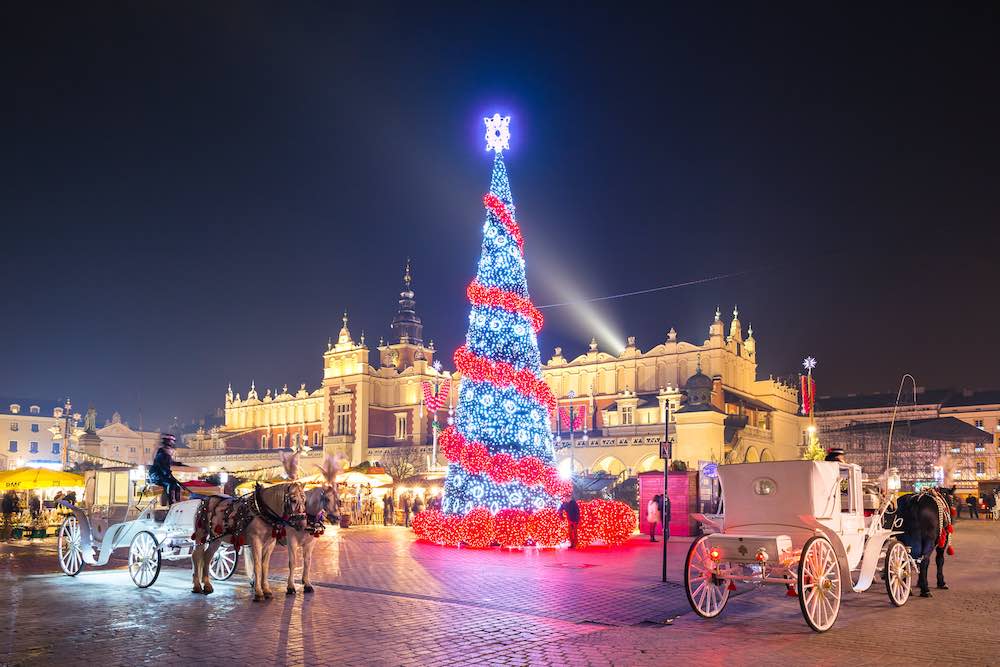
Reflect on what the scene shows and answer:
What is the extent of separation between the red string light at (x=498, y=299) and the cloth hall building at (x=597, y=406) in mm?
27243

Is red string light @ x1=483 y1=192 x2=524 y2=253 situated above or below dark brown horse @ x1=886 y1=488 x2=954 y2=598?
above

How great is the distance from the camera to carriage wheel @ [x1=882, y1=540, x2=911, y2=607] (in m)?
10.6

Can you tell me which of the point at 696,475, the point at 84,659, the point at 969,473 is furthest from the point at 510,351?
the point at 969,473

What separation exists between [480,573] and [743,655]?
23.1 ft

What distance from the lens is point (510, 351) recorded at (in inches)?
798

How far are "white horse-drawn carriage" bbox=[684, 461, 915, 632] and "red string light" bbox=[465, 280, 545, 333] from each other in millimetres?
10650

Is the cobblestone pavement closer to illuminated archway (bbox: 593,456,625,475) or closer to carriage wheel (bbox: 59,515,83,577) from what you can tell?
carriage wheel (bbox: 59,515,83,577)

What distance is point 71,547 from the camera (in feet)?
44.7

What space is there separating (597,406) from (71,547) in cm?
6320

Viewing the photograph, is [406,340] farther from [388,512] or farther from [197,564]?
[197,564]

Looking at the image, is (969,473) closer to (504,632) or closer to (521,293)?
(521,293)

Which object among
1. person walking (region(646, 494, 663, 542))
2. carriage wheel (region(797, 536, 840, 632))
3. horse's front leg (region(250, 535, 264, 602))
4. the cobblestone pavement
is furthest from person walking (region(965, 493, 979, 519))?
horse's front leg (region(250, 535, 264, 602))

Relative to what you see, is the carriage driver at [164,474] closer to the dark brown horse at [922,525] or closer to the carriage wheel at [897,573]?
the carriage wheel at [897,573]

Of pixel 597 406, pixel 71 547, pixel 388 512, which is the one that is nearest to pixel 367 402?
pixel 597 406
